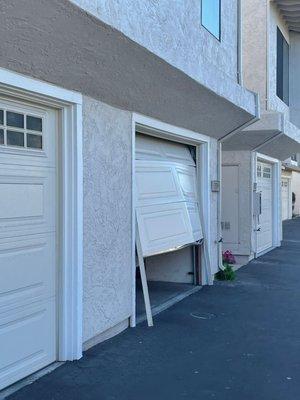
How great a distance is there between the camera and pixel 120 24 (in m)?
4.67

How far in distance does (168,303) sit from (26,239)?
3.66 m

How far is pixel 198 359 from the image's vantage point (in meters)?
5.27

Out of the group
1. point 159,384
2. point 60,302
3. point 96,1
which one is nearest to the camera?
point 96,1

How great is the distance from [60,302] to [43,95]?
6.33 feet

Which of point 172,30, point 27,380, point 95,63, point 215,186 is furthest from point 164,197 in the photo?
point 27,380

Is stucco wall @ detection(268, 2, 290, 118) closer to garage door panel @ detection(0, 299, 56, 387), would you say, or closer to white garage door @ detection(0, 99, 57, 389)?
white garage door @ detection(0, 99, 57, 389)

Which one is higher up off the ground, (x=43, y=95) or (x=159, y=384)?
(x=43, y=95)

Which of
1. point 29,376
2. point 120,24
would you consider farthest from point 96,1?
point 29,376

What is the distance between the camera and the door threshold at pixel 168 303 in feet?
22.6

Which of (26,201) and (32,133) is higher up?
(32,133)

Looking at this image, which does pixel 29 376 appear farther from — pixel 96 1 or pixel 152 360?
pixel 96 1

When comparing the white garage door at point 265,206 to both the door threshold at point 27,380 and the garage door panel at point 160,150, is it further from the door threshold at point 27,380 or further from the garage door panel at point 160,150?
the door threshold at point 27,380

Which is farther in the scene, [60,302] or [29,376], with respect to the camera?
[60,302]

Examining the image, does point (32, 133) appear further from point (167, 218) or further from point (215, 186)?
point (215, 186)
